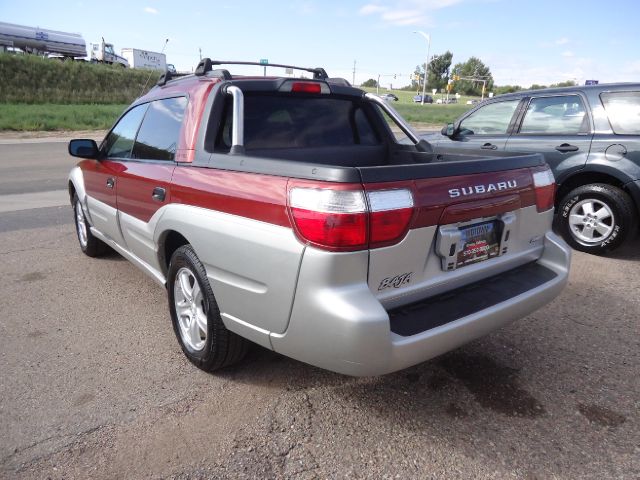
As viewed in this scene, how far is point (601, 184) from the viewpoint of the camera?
545 cm

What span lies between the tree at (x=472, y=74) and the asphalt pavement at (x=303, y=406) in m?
120

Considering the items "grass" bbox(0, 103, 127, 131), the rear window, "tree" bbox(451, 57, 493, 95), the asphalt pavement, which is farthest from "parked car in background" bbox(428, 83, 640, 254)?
"tree" bbox(451, 57, 493, 95)

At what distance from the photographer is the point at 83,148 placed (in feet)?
13.6

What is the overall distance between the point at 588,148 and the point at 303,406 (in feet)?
15.1

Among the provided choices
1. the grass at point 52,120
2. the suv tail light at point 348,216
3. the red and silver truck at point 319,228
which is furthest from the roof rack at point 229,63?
the grass at point 52,120

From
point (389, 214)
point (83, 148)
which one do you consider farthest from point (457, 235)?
point (83, 148)

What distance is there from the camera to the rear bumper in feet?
6.75

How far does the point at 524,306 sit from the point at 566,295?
1.96m

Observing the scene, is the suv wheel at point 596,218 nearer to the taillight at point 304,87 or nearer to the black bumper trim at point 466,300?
the black bumper trim at point 466,300

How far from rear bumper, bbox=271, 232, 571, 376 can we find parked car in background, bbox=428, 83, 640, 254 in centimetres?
348

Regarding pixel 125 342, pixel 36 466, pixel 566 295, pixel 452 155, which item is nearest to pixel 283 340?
pixel 36 466

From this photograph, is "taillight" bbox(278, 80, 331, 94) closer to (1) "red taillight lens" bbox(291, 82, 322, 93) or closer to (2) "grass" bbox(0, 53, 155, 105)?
(1) "red taillight lens" bbox(291, 82, 322, 93)

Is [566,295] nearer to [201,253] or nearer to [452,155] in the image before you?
[452,155]

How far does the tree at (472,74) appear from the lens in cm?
11686
